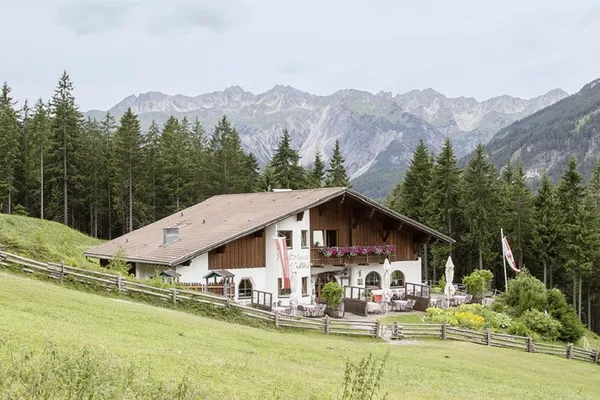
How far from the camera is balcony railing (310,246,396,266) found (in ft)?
118

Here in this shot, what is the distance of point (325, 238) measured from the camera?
37250mm

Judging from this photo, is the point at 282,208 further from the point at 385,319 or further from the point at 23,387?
the point at 23,387

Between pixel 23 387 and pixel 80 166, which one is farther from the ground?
pixel 80 166

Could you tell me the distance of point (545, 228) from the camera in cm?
5603

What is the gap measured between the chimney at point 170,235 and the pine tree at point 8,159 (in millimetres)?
32816

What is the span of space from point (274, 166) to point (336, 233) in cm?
2780

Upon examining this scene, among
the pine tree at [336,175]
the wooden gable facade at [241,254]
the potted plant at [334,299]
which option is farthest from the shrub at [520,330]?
the pine tree at [336,175]

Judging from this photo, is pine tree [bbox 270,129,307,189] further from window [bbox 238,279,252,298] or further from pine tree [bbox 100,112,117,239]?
window [bbox 238,279,252,298]

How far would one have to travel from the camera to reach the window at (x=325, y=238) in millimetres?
36844

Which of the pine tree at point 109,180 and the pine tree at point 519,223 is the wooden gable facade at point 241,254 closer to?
the pine tree at point 519,223

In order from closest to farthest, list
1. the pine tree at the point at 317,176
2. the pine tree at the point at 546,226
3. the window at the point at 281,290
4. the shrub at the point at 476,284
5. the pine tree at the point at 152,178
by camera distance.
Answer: the window at the point at 281,290 < the shrub at the point at 476,284 < the pine tree at the point at 546,226 < the pine tree at the point at 152,178 < the pine tree at the point at 317,176

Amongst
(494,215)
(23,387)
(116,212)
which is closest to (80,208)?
(116,212)

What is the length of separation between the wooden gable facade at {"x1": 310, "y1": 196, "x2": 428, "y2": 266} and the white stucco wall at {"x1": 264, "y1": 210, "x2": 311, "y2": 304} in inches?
24.5

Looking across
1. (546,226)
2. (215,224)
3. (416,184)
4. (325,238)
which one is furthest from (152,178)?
(546,226)
